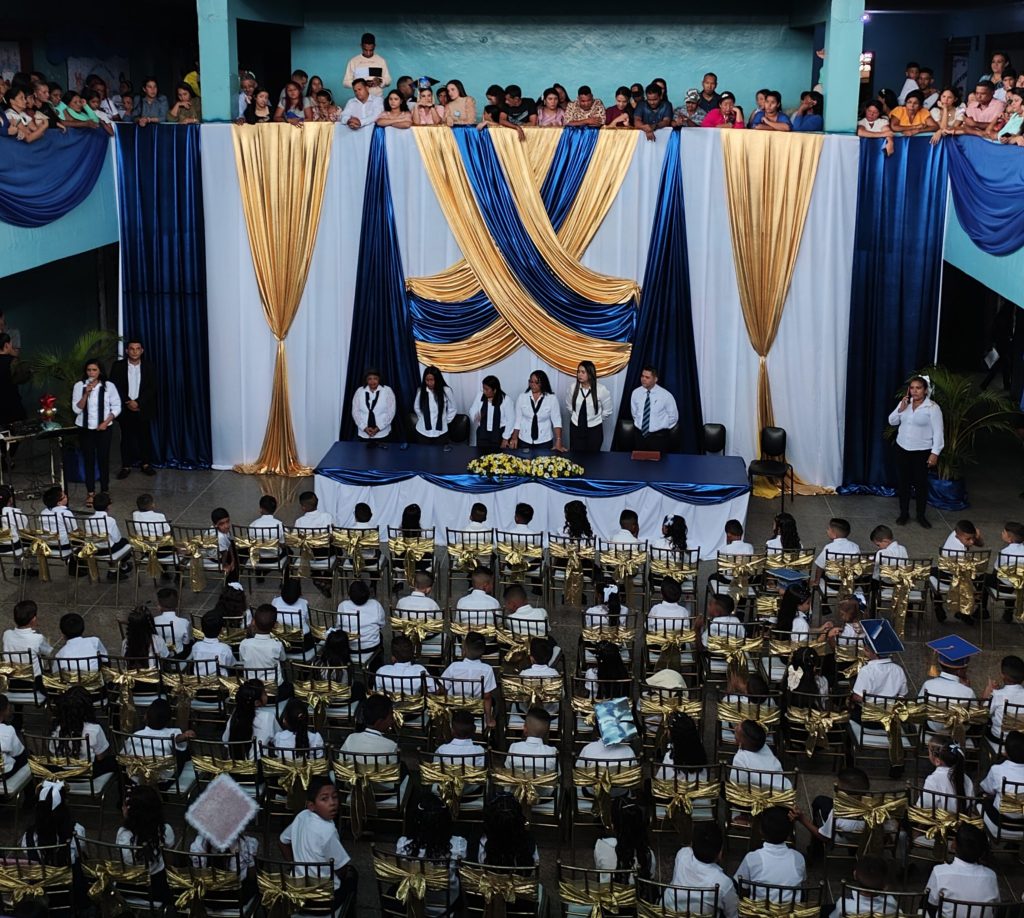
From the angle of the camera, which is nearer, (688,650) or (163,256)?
(688,650)

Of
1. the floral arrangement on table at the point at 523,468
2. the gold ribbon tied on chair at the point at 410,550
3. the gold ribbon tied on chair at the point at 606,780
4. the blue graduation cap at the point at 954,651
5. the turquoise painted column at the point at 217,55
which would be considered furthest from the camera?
the turquoise painted column at the point at 217,55

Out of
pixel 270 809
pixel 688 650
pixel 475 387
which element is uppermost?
pixel 475 387

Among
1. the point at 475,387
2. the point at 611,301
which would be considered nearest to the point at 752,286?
→ the point at 611,301

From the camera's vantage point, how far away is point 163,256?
1523 centimetres

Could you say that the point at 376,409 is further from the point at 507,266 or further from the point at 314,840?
the point at 314,840

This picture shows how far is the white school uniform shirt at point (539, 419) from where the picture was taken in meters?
14.2

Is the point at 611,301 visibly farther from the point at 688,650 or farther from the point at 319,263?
the point at 688,650

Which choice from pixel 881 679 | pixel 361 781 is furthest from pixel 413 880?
pixel 881 679

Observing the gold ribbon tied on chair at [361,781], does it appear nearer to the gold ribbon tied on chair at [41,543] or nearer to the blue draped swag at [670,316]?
the gold ribbon tied on chair at [41,543]

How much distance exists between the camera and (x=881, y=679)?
8688 mm

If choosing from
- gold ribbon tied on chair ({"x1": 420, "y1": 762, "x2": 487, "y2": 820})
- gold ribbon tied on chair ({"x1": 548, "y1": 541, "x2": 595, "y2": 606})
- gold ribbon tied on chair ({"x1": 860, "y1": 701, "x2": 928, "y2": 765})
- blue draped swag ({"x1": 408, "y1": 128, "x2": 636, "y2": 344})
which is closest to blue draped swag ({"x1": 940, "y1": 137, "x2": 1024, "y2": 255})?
blue draped swag ({"x1": 408, "y1": 128, "x2": 636, "y2": 344})

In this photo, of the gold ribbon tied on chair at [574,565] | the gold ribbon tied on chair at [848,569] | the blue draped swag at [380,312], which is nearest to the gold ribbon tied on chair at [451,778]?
the gold ribbon tied on chair at [574,565]

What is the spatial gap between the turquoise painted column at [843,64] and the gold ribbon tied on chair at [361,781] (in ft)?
30.2

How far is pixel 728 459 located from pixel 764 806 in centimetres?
679
